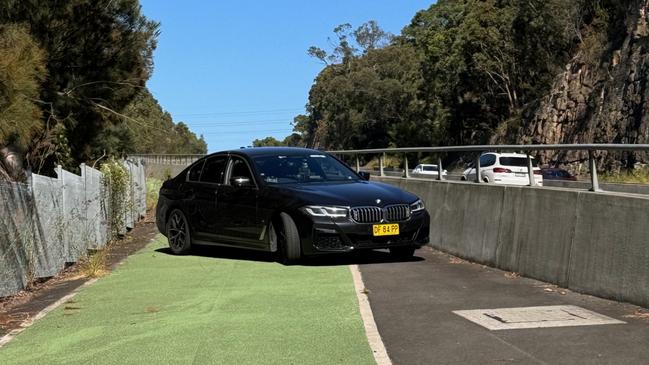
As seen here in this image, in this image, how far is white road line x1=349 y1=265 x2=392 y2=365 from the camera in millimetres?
5445

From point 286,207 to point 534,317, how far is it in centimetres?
408

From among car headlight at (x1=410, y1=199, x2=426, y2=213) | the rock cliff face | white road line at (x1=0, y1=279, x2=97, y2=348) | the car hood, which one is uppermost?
the rock cliff face

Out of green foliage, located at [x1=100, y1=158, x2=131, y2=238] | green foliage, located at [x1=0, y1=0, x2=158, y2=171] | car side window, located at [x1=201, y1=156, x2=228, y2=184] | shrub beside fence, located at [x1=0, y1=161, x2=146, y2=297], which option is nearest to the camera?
shrub beside fence, located at [x1=0, y1=161, x2=146, y2=297]

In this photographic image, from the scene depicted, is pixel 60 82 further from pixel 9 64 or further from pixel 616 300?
pixel 616 300

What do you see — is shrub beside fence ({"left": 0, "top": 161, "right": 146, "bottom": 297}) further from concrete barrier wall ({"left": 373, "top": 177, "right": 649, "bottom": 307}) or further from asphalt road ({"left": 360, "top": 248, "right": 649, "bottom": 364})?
concrete barrier wall ({"left": 373, "top": 177, "right": 649, "bottom": 307})

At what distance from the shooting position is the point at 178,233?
1185cm

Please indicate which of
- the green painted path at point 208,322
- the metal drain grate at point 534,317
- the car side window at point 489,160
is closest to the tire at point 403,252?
the green painted path at point 208,322

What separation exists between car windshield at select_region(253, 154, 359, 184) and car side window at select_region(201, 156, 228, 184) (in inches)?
27.7

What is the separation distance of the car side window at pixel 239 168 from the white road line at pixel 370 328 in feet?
9.61

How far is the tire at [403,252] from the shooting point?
35.1 ft

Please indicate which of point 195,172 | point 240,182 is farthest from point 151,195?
point 240,182

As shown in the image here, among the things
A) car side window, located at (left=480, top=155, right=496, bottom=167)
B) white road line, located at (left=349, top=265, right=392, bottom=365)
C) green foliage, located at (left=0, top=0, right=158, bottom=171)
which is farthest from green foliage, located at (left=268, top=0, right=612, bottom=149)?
white road line, located at (left=349, top=265, right=392, bottom=365)

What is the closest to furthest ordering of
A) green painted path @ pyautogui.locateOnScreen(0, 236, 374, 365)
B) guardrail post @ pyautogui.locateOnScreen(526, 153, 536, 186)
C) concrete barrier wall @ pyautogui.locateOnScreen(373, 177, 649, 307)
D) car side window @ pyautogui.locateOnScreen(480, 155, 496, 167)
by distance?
green painted path @ pyautogui.locateOnScreen(0, 236, 374, 365) → concrete barrier wall @ pyautogui.locateOnScreen(373, 177, 649, 307) → guardrail post @ pyautogui.locateOnScreen(526, 153, 536, 186) → car side window @ pyautogui.locateOnScreen(480, 155, 496, 167)

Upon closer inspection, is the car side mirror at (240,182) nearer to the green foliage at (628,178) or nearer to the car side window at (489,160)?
the green foliage at (628,178)
